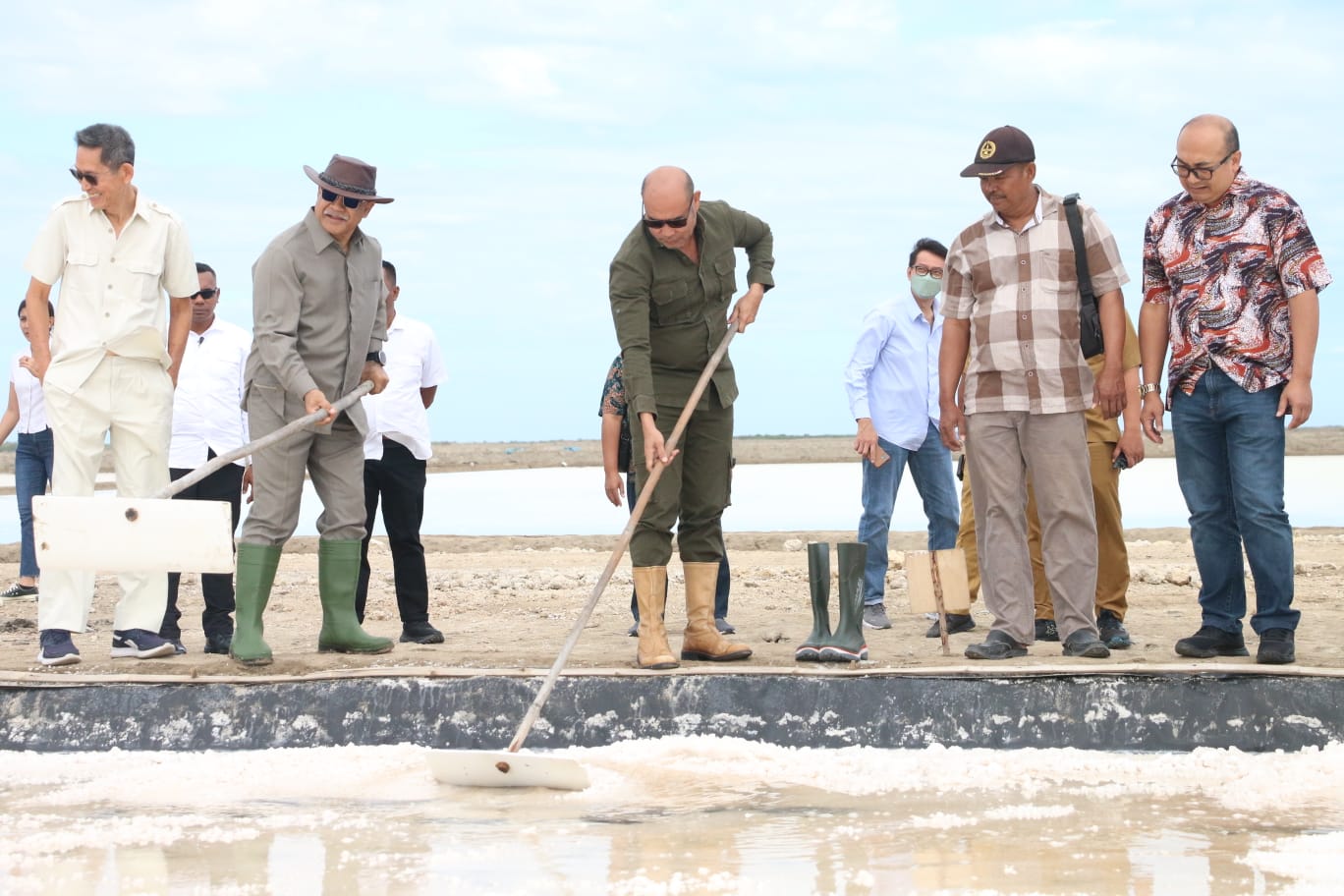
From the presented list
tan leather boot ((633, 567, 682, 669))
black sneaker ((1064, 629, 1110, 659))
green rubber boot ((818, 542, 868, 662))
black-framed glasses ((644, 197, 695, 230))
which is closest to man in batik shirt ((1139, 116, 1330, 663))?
black sneaker ((1064, 629, 1110, 659))

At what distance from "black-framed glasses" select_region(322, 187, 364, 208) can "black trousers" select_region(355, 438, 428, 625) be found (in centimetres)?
118

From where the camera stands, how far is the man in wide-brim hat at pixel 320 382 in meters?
5.62

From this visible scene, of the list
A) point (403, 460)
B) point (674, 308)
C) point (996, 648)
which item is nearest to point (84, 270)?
point (403, 460)

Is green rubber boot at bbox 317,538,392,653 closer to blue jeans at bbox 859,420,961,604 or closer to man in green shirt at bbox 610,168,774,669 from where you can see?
man in green shirt at bbox 610,168,774,669

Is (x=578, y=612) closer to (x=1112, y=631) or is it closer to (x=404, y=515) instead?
(x=404, y=515)

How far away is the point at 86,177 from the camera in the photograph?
556 cm

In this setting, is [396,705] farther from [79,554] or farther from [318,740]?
[79,554]

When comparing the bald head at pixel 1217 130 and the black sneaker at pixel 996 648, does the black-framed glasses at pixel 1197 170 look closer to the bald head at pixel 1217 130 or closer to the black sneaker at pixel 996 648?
the bald head at pixel 1217 130

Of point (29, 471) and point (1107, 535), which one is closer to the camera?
point (1107, 535)

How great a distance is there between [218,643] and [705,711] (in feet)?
7.54

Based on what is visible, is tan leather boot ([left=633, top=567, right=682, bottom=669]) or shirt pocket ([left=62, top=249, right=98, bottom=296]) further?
shirt pocket ([left=62, top=249, right=98, bottom=296])

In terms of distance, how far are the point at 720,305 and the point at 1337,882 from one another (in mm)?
3047

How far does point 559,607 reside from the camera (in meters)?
8.12

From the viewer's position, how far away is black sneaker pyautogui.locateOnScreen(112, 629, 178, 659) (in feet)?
18.9
